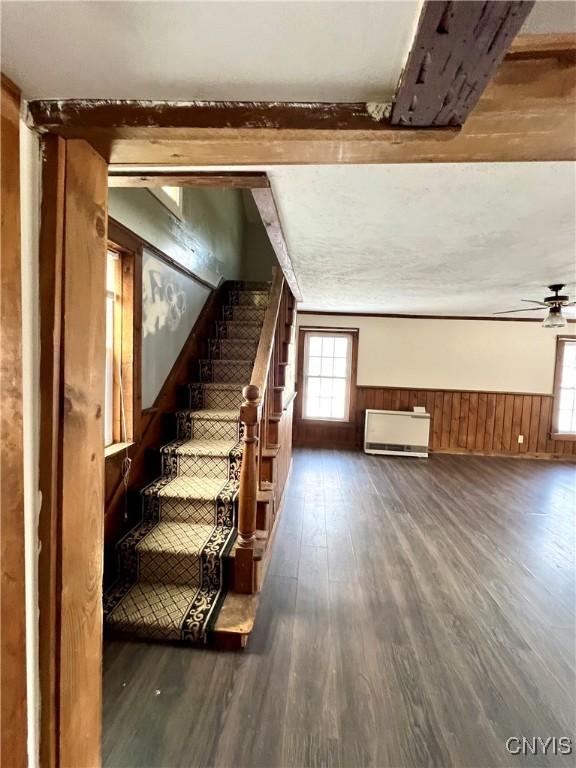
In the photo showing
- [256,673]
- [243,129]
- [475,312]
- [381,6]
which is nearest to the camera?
[381,6]

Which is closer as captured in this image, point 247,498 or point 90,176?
point 90,176

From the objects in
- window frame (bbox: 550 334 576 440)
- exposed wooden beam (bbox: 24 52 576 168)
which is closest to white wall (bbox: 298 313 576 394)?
window frame (bbox: 550 334 576 440)

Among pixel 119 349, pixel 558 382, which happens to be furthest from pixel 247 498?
pixel 558 382

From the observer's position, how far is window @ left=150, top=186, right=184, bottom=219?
99.0 inches

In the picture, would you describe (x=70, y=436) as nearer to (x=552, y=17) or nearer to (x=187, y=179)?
(x=187, y=179)

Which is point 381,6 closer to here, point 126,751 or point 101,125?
point 101,125

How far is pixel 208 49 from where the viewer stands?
529 millimetres

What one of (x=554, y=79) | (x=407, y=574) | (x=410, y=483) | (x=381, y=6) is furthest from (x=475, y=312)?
(x=381, y=6)

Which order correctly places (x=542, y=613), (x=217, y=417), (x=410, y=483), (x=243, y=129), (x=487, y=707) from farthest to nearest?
(x=410, y=483)
(x=217, y=417)
(x=542, y=613)
(x=487, y=707)
(x=243, y=129)

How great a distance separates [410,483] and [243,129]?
4546mm

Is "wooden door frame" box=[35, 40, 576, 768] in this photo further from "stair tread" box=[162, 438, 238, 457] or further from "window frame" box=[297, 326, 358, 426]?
"window frame" box=[297, 326, 358, 426]

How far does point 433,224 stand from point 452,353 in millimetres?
4799

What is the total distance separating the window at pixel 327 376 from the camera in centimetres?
630

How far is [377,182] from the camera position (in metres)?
1.41
